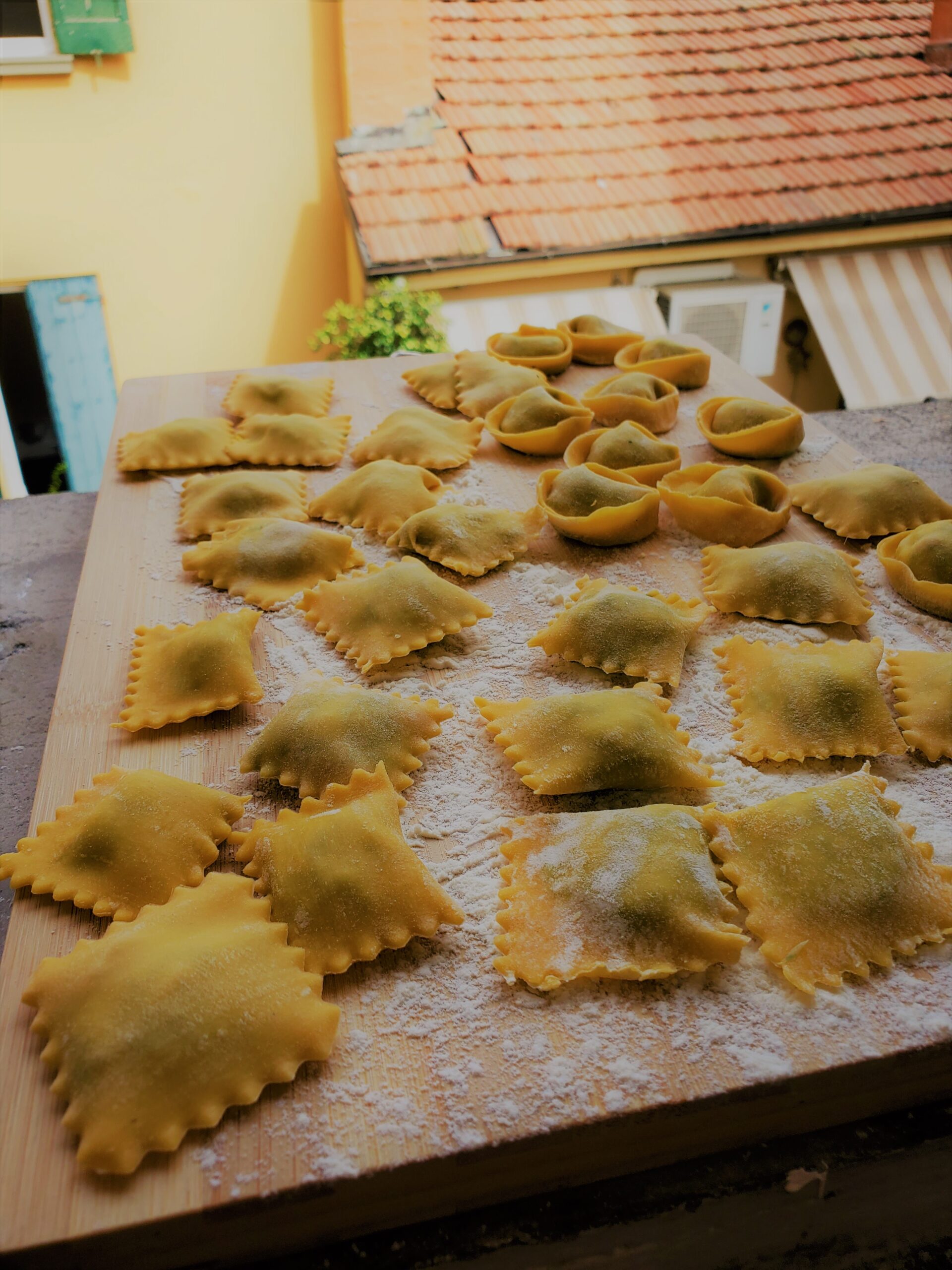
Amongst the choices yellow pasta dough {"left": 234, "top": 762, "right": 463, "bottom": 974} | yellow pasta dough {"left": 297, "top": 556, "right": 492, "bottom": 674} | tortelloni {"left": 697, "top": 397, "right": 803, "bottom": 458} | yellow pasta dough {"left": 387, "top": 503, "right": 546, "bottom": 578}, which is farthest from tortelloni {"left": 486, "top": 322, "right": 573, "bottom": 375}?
yellow pasta dough {"left": 234, "top": 762, "right": 463, "bottom": 974}

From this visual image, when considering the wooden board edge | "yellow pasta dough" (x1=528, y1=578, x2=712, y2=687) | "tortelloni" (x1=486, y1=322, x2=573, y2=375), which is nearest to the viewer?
the wooden board edge

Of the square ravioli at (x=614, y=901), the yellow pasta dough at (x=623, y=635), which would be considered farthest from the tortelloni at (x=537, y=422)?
the square ravioli at (x=614, y=901)

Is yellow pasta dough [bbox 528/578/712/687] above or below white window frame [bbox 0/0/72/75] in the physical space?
below

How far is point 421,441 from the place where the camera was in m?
2.77

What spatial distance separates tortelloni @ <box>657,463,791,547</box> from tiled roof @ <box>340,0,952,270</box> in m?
Answer: 3.33

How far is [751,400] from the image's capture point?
2.91 m

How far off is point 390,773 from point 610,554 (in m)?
1.01

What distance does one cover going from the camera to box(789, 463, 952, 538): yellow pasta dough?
95.1 inches

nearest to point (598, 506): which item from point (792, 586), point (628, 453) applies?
point (628, 453)

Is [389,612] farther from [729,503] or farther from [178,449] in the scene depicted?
[178,449]

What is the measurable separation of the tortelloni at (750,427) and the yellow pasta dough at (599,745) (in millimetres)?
1269

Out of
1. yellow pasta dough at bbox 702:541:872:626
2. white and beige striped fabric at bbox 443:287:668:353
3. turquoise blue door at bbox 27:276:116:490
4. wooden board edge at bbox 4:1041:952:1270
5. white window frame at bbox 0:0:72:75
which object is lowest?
turquoise blue door at bbox 27:276:116:490

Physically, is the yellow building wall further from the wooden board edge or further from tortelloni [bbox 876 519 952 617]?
the wooden board edge

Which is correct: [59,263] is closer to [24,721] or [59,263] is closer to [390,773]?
[24,721]
